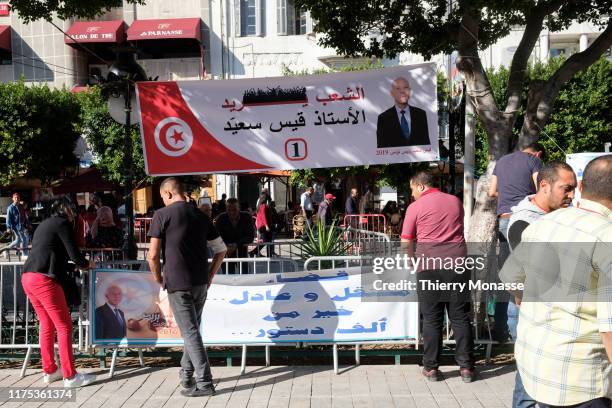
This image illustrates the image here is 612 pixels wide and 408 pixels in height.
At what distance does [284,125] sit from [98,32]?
2078cm

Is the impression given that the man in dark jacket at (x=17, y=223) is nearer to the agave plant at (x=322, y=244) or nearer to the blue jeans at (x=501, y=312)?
the agave plant at (x=322, y=244)

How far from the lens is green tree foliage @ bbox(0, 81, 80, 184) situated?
2362 centimetres

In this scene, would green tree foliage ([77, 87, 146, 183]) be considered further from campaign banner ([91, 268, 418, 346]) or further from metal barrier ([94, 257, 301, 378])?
campaign banner ([91, 268, 418, 346])

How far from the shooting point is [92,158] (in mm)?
26844

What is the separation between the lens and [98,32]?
84.9ft

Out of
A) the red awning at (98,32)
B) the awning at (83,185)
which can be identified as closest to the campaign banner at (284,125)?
the awning at (83,185)

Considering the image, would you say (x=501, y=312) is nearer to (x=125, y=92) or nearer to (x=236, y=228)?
(x=236, y=228)

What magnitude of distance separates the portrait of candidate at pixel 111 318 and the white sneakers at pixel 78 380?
0.45 meters

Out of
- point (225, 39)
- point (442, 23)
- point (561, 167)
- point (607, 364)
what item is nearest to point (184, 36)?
point (225, 39)

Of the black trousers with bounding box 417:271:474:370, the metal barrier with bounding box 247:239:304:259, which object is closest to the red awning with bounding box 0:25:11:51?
the metal barrier with bounding box 247:239:304:259

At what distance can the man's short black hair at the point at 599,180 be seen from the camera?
271 cm

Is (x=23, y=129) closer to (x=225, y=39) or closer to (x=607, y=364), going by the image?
(x=225, y=39)

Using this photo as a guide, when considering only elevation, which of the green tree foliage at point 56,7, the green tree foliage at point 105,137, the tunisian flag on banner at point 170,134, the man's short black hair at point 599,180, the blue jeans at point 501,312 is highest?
the green tree foliage at point 56,7

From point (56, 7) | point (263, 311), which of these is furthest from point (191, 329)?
point (56, 7)
